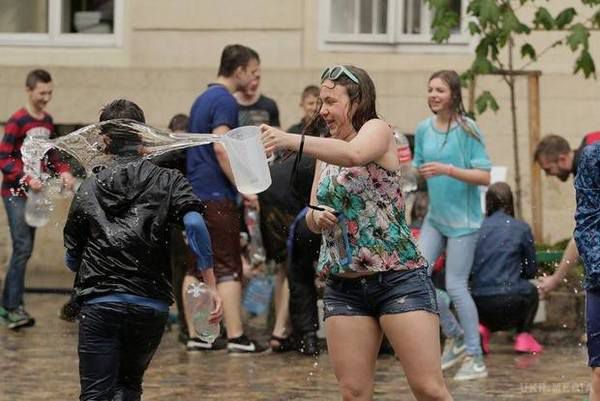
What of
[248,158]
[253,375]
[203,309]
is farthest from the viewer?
[253,375]

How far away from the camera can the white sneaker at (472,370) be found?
11.0 meters

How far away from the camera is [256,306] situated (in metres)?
13.7

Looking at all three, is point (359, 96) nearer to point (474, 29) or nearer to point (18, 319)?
point (474, 29)

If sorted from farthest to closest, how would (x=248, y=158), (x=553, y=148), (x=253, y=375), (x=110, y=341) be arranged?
(x=553, y=148) < (x=253, y=375) < (x=110, y=341) < (x=248, y=158)

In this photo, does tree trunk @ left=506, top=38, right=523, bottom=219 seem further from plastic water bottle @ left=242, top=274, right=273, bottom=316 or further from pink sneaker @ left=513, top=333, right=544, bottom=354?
plastic water bottle @ left=242, top=274, right=273, bottom=316

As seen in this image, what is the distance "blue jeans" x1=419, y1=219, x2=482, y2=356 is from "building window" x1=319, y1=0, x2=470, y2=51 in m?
4.84

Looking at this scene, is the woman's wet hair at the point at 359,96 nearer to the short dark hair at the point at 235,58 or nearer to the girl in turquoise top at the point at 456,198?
the girl in turquoise top at the point at 456,198

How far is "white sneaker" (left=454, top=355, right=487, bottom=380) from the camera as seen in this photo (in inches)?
434

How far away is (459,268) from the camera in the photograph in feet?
37.0

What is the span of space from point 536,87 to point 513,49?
3.95 ft

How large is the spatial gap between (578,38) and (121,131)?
A: 20.6ft

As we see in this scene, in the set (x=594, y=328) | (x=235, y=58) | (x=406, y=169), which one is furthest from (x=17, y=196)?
(x=594, y=328)

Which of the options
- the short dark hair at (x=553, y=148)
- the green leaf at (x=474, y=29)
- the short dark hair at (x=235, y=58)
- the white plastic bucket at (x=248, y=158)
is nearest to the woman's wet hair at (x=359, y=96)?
the white plastic bucket at (x=248, y=158)

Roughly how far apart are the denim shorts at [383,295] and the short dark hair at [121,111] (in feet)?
4.03
